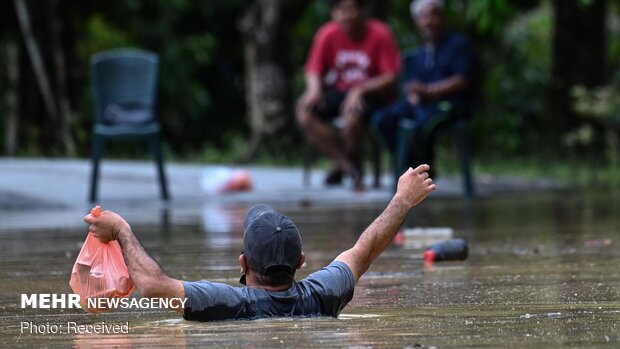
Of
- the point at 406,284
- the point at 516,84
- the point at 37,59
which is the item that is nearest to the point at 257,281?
the point at 406,284

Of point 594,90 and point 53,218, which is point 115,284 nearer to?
point 53,218

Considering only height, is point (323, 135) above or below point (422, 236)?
above

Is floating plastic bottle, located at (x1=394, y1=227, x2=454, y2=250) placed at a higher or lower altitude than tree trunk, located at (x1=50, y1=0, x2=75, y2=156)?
lower

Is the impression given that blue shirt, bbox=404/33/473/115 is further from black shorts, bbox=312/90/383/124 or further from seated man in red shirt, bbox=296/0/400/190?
black shorts, bbox=312/90/383/124

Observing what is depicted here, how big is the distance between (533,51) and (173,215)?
58.8 ft

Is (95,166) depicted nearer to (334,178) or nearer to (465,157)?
(334,178)

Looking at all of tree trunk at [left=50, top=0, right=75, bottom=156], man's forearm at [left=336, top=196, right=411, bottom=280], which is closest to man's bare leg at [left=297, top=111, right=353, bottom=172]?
man's forearm at [left=336, top=196, right=411, bottom=280]

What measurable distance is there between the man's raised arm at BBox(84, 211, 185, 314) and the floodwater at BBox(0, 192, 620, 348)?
0.41ft

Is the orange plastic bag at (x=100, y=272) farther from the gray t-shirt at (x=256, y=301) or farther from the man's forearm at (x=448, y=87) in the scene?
the man's forearm at (x=448, y=87)

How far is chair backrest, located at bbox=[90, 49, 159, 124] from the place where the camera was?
13898mm

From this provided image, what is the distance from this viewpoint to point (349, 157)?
48.6ft

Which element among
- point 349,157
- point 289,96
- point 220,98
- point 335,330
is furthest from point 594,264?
point 220,98

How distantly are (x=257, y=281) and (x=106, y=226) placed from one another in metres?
0.50

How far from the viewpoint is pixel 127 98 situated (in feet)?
45.7
